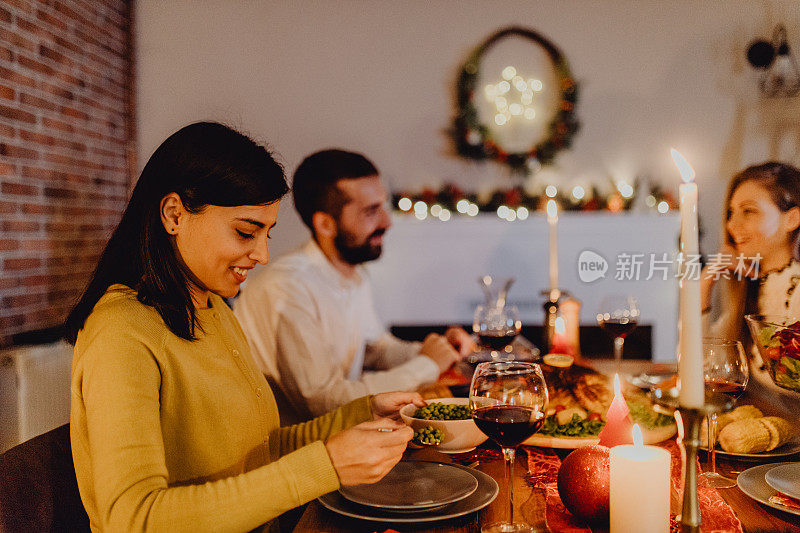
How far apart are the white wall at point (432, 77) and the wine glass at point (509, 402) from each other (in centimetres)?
344

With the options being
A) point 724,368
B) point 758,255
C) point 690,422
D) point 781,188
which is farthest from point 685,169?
point 781,188

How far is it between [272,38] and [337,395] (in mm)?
3033

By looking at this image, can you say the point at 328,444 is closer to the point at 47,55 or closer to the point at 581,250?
the point at 47,55

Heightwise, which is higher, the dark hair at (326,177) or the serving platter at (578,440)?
the dark hair at (326,177)

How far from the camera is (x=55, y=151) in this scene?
9.92 feet

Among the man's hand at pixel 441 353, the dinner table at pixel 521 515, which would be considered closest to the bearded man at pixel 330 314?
the man's hand at pixel 441 353

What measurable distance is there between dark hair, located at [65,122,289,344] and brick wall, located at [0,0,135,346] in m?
1.82

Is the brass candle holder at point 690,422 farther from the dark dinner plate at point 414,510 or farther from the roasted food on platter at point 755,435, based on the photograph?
the roasted food on platter at point 755,435

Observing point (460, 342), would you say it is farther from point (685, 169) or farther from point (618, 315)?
point (685, 169)

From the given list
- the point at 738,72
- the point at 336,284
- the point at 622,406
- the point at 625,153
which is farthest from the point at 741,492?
the point at 738,72

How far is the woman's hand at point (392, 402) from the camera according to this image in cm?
128

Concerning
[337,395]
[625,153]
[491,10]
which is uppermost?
[491,10]

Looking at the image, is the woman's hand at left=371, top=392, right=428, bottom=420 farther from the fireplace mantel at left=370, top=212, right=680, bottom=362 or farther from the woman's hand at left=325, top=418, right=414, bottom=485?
the fireplace mantel at left=370, top=212, right=680, bottom=362

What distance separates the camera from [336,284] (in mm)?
2338
